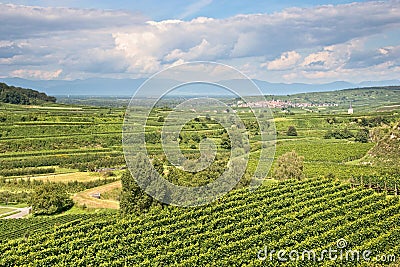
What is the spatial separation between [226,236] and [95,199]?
21827mm

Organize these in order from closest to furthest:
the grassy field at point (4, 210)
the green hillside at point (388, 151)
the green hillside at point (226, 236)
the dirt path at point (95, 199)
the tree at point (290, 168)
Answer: the green hillside at point (226, 236)
the dirt path at point (95, 199)
the grassy field at point (4, 210)
the tree at point (290, 168)
the green hillside at point (388, 151)

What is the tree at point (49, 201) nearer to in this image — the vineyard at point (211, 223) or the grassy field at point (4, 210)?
the vineyard at point (211, 223)

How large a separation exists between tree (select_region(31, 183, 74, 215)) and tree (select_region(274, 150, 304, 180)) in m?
20.0

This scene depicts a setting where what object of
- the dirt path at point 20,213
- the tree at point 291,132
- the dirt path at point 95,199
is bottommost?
the dirt path at point 20,213

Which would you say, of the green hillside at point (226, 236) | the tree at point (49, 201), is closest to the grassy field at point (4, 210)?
the tree at point (49, 201)

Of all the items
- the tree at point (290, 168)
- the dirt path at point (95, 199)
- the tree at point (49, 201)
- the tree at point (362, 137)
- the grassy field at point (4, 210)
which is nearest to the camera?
the tree at point (49, 201)

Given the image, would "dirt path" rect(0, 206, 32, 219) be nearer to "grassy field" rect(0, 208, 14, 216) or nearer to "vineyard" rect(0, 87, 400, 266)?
"grassy field" rect(0, 208, 14, 216)

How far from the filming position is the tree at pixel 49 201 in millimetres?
36875

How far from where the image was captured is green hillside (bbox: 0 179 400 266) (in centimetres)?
1886

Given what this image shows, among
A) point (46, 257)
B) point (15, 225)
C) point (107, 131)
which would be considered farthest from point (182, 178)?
point (107, 131)

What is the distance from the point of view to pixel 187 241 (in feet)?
67.2

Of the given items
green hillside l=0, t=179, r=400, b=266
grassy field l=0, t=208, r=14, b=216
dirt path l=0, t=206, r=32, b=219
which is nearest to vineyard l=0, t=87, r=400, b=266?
green hillside l=0, t=179, r=400, b=266

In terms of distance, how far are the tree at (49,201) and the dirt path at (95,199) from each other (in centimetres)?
133

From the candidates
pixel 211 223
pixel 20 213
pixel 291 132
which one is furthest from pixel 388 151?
pixel 20 213
